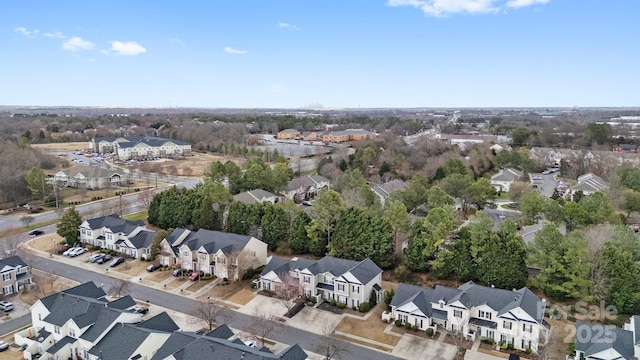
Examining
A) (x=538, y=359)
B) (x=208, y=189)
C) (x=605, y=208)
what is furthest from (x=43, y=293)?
(x=605, y=208)

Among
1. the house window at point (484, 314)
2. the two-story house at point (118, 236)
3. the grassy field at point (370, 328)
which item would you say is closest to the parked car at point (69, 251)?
the two-story house at point (118, 236)

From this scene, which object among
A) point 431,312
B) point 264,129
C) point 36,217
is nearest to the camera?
point 431,312

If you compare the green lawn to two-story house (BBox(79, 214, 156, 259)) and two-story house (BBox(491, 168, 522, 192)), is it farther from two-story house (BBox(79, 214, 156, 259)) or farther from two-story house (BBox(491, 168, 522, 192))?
two-story house (BBox(491, 168, 522, 192))

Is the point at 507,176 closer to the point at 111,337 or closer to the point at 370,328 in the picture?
the point at 370,328

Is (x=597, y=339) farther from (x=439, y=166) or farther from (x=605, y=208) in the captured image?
(x=439, y=166)

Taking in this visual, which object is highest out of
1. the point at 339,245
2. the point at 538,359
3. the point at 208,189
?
the point at 208,189

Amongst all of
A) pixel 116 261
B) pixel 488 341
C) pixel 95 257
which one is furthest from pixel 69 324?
pixel 488 341

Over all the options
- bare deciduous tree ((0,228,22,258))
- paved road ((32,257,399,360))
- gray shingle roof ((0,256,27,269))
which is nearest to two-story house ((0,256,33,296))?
gray shingle roof ((0,256,27,269))
